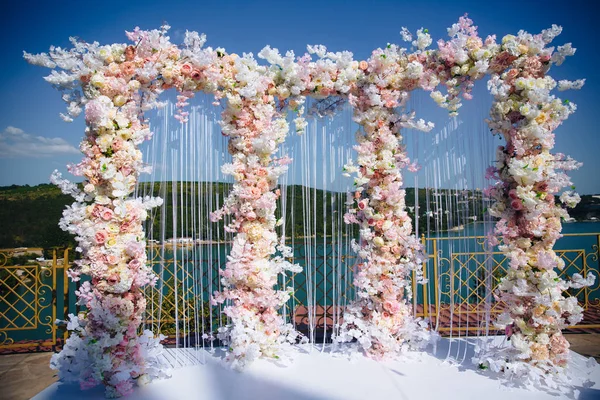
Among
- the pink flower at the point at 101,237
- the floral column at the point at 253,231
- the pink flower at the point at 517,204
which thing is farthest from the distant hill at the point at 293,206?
the pink flower at the point at 101,237

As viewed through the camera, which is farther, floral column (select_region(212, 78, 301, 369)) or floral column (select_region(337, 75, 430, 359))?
floral column (select_region(337, 75, 430, 359))

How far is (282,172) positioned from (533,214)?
1919 mm

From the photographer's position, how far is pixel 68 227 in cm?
269

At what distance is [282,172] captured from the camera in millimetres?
3252

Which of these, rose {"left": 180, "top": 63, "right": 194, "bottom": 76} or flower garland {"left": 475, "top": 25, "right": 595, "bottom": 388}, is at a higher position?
rose {"left": 180, "top": 63, "right": 194, "bottom": 76}

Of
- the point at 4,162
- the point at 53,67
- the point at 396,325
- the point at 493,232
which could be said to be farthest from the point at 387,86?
the point at 4,162

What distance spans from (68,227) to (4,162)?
15836 mm

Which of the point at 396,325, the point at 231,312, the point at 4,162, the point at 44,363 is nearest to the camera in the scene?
the point at 231,312

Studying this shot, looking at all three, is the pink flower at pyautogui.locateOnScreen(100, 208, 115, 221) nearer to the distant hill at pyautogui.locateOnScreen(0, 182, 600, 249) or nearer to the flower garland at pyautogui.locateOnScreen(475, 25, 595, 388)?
the distant hill at pyautogui.locateOnScreen(0, 182, 600, 249)

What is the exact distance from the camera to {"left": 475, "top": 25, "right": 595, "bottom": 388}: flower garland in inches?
105

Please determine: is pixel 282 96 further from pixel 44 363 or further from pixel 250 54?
pixel 44 363

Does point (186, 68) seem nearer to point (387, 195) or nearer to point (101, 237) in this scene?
point (101, 237)

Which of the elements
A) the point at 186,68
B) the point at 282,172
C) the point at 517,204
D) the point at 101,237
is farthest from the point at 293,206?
the point at 517,204

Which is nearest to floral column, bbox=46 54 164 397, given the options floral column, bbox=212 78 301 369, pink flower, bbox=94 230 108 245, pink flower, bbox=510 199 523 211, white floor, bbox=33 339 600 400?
pink flower, bbox=94 230 108 245
